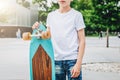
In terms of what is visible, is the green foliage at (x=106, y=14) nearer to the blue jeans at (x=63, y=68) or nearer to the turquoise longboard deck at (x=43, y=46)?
the turquoise longboard deck at (x=43, y=46)

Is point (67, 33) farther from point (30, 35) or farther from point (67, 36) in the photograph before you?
point (30, 35)

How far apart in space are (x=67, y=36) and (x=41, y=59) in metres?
0.54

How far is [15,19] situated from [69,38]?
71.1 meters

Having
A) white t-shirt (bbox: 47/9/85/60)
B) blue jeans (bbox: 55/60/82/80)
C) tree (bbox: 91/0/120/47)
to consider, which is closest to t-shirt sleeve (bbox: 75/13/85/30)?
white t-shirt (bbox: 47/9/85/60)

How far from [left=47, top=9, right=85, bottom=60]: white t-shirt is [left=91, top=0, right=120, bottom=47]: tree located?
46.2 ft

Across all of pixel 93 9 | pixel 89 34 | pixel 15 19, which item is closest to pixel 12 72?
pixel 93 9

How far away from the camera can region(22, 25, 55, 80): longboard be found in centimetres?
434

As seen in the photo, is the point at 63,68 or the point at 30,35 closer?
the point at 63,68

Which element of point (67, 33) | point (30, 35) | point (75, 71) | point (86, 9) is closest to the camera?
point (75, 71)

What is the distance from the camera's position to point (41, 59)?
14.8ft

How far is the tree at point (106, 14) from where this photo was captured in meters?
18.4

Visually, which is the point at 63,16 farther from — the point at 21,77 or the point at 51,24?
the point at 21,77

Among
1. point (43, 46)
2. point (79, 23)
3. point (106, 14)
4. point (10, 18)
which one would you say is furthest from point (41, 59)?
point (10, 18)

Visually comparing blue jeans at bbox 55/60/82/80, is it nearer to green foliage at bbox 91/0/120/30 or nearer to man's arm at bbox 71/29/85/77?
man's arm at bbox 71/29/85/77
